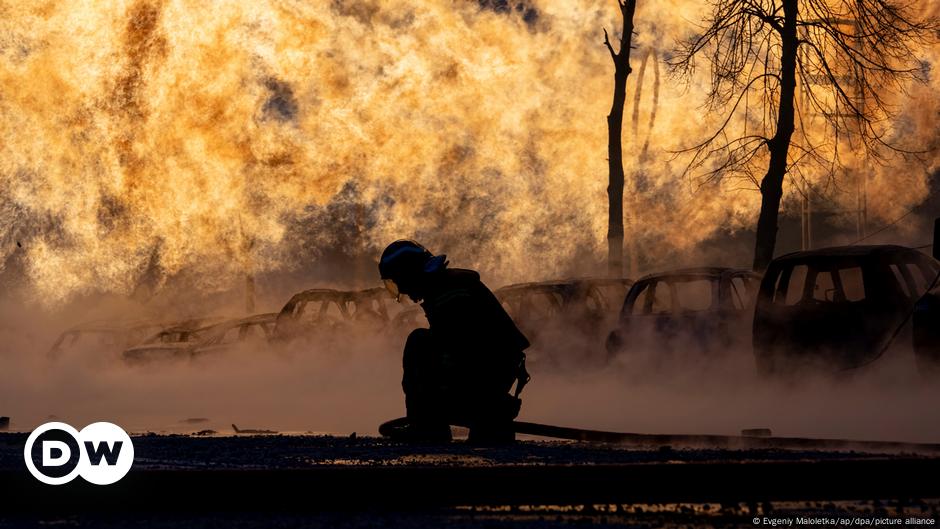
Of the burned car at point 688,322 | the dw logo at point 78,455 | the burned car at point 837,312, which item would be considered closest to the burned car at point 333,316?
the burned car at point 688,322

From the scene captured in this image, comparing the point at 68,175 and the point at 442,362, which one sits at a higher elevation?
the point at 68,175

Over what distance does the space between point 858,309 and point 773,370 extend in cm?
112

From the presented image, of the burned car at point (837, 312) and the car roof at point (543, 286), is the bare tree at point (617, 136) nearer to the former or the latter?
the car roof at point (543, 286)

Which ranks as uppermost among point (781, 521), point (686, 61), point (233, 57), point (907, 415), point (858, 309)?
point (233, 57)

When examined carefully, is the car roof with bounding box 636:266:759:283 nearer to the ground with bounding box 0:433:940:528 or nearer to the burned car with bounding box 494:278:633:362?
the burned car with bounding box 494:278:633:362

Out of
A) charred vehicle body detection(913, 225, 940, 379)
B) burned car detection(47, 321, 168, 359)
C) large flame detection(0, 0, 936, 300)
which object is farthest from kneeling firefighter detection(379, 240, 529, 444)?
large flame detection(0, 0, 936, 300)

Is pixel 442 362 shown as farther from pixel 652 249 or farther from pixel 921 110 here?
pixel 652 249

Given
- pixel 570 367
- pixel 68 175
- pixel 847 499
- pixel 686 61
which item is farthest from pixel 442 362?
pixel 68 175

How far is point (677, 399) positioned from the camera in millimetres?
16406

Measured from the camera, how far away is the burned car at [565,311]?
1969 cm

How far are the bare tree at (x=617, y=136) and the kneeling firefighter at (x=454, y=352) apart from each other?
63.8 feet

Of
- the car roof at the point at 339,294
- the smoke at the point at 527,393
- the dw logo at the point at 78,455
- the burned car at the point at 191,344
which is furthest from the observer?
the car roof at the point at 339,294

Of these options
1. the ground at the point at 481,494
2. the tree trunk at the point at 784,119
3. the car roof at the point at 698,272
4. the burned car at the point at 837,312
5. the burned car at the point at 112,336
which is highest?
the tree trunk at the point at 784,119

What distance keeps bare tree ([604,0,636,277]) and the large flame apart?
6.25m
